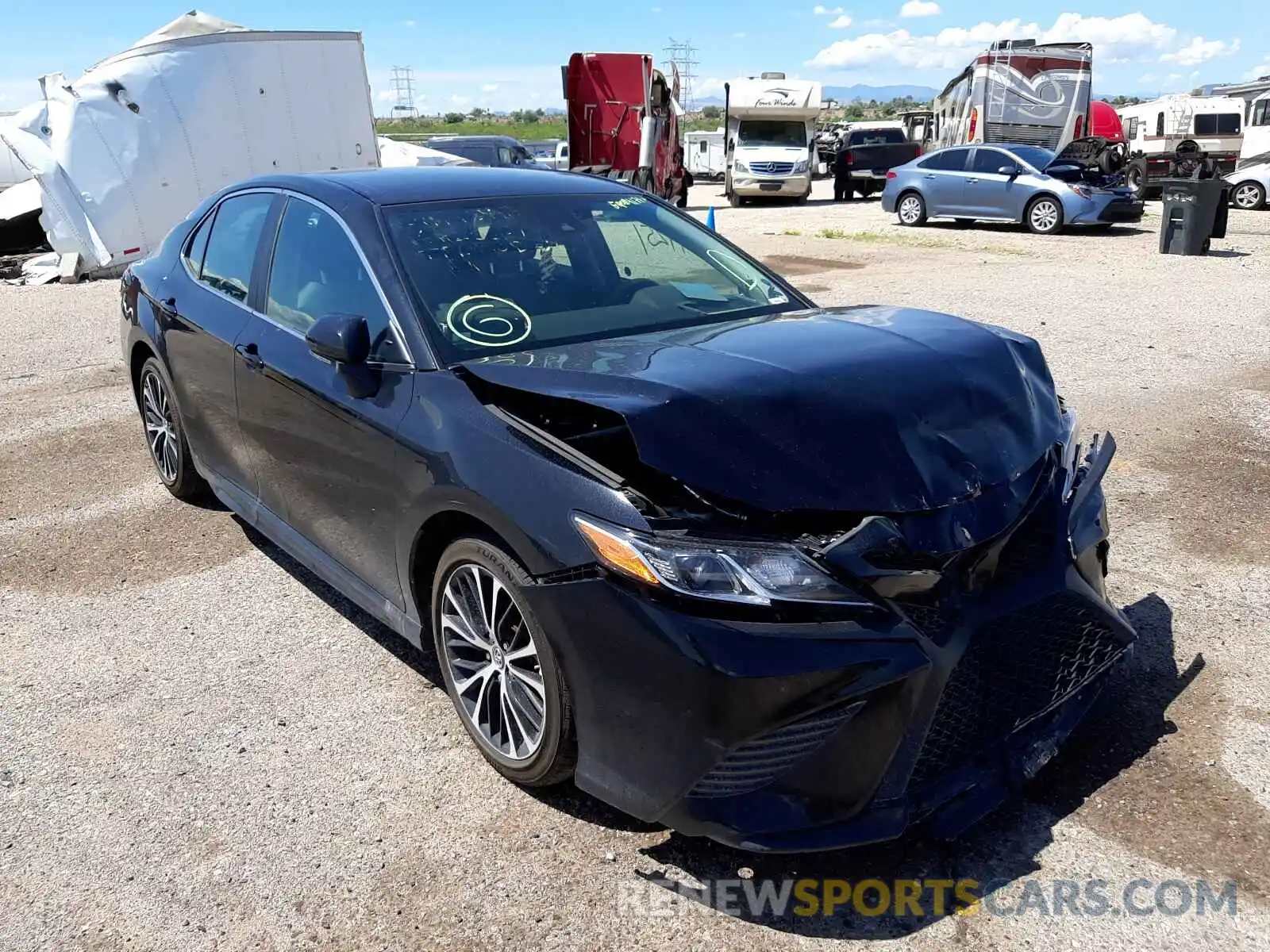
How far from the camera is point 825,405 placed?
275cm

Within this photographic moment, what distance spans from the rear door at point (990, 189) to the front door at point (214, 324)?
54.3ft

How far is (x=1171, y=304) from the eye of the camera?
35.2 ft

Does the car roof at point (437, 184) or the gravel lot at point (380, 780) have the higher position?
the car roof at point (437, 184)

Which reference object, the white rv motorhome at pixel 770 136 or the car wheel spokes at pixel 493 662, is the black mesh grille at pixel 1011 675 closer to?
the car wheel spokes at pixel 493 662

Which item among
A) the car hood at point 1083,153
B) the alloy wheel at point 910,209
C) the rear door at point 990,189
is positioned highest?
the car hood at point 1083,153

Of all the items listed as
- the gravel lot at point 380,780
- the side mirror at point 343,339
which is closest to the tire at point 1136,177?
the gravel lot at point 380,780

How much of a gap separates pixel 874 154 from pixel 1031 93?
5217mm

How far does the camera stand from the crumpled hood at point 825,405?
2.56 meters

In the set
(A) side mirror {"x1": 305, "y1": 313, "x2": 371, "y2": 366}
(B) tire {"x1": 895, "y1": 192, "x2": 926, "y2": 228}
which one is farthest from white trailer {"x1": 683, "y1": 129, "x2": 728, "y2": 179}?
(A) side mirror {"x1": 305, "y1": 313, "x2": 371, "y2": 366}

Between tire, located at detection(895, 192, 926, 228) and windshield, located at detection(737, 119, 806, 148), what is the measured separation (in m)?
7.38

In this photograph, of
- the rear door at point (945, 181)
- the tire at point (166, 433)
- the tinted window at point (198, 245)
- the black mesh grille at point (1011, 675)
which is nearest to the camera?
the black mesh grille at point (1011, 675)

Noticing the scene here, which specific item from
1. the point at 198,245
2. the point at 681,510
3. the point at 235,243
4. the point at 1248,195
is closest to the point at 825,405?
the point at 681,510

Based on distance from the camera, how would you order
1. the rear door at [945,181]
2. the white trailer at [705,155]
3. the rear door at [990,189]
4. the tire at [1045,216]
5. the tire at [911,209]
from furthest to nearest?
the white trailer at [705,155] → the tire at [911,209] → the rear door at [945,181] → the rear door at [990,189] → the tire at [1045,216]

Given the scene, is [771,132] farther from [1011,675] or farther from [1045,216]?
[1011,675]
